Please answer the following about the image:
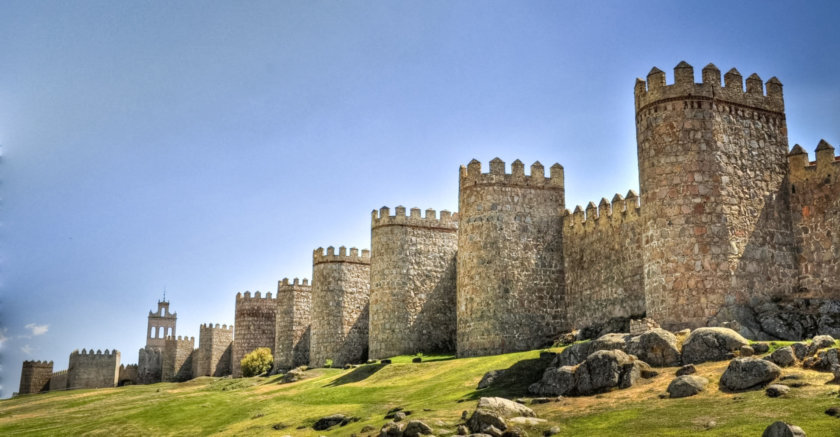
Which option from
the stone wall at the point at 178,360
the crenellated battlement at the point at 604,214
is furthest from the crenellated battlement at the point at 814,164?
the stone wall at the point at 178,360

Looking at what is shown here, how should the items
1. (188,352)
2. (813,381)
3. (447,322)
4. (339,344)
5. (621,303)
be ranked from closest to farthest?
1. (813,381)
2. (621,303)
3. (447,322)
4. (339,344)
5. (188,352)

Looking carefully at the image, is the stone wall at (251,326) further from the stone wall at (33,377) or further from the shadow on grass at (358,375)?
the shadow on grass at (358,375)

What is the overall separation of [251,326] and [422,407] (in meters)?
42.7

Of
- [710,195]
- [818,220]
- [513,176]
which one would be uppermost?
[513,176]

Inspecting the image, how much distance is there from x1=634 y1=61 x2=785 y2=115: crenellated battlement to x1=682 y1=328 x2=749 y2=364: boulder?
28.4 feet

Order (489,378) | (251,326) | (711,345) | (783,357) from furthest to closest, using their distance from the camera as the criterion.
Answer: (251,326) < (489,378) < (711,345) < (783,357)

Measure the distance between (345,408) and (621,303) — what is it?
37.6 feet

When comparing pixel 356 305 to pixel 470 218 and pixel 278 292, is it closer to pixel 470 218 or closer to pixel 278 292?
pixel 278 292

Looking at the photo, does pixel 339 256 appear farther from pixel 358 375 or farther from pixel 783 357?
pixel 783 357

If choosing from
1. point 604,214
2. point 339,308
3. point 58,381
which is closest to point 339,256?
point 339,308

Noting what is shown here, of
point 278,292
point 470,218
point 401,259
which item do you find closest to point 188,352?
point 278,292

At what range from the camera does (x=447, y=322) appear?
43312 mm

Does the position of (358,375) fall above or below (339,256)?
below

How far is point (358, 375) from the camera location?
34969 mm
